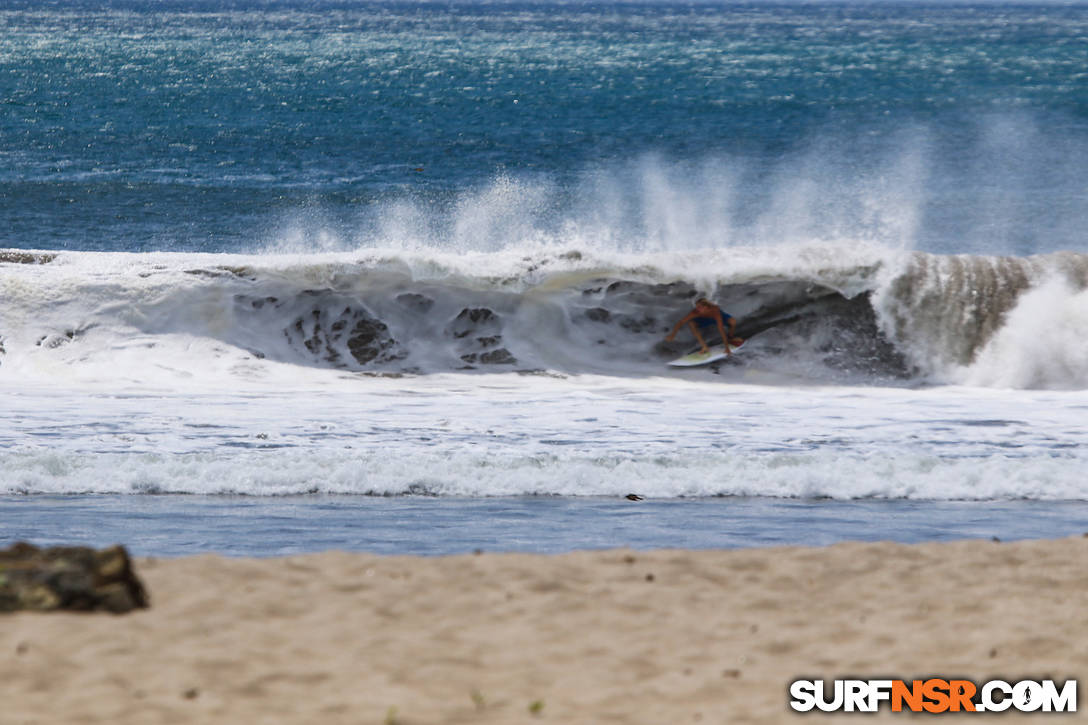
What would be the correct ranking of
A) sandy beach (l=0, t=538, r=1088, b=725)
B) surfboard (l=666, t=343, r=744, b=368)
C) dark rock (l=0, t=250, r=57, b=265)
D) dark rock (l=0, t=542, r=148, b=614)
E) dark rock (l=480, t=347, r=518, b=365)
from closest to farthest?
sandy beach (l=0, t=538, r=1088, b=725)
dark rock (l=0, t=542, r=148, b=614)
dark rock (l=480, t=347, r=518, b=365)
surfboard (l=666, t=343, r=744, b=368)
dark rock (l=0, t=250, r=57, b=265)

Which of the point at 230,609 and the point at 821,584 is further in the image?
the point at 821,584

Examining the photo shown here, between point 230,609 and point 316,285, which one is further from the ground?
point 316,285

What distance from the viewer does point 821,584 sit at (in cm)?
605

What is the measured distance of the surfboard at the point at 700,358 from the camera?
551 inches

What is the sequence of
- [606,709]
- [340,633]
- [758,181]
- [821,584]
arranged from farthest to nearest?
[758,181] → [821,584] → [340,633] → [606,709]

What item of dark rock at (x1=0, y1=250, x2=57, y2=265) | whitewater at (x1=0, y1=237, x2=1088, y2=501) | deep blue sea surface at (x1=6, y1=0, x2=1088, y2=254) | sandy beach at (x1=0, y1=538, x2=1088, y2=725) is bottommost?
sandy beach at (x1=0, y1=538, x2=1088, y2=725)

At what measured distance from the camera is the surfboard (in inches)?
551

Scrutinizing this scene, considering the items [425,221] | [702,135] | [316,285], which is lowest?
[316,285]

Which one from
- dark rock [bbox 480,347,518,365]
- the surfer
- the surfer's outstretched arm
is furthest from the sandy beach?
the surfer

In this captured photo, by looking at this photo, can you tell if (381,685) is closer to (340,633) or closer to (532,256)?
(340,633)

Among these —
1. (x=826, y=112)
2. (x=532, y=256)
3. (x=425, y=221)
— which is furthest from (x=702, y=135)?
(x=532, y=256)

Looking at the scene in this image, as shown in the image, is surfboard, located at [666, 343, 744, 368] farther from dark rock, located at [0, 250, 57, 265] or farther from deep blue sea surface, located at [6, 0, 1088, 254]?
deep blue sea surface, located at [6, 0, 1088, 254]

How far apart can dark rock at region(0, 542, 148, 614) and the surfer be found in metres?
9.74

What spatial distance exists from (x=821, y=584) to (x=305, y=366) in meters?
8.64
